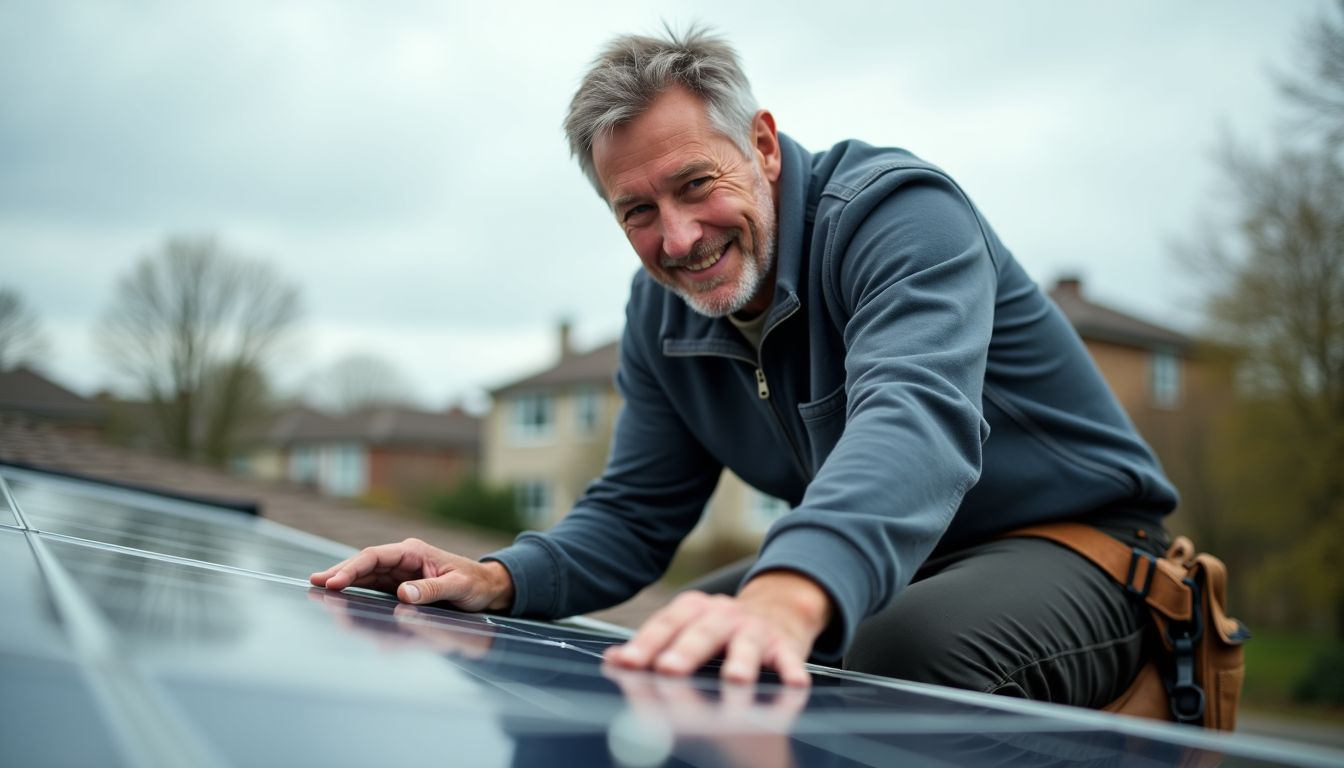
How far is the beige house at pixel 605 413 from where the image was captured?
3080 centimetres

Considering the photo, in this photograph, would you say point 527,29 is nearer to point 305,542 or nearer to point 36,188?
point 36,188

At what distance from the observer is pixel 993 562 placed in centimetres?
211

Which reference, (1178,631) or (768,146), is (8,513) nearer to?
(768,146)

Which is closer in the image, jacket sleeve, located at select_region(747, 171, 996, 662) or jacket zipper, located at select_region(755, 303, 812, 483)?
jacket sleeve, located at select_region(747, 171, 996, 662)

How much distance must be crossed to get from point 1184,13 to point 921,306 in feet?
122

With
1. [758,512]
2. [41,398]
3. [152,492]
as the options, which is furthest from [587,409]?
[152,492]

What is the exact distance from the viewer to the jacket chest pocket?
2.20 meters

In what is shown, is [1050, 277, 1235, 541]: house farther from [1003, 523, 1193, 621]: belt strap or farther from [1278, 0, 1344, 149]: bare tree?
[1003, 523, 1193, 621]: belt strap

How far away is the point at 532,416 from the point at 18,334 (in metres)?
28.7

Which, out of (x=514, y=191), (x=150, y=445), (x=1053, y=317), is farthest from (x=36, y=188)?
(x=1053, y=317)

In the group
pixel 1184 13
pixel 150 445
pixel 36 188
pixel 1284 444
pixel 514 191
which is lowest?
pixel 150 445

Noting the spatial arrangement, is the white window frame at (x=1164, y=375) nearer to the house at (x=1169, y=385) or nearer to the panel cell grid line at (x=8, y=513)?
the house at (x=1169, y=385)

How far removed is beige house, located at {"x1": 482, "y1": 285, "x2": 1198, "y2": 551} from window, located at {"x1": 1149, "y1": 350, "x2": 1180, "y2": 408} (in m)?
0.03

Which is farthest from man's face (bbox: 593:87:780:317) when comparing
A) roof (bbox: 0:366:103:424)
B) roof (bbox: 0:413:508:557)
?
roof (bbox: 0:366:103:424)
